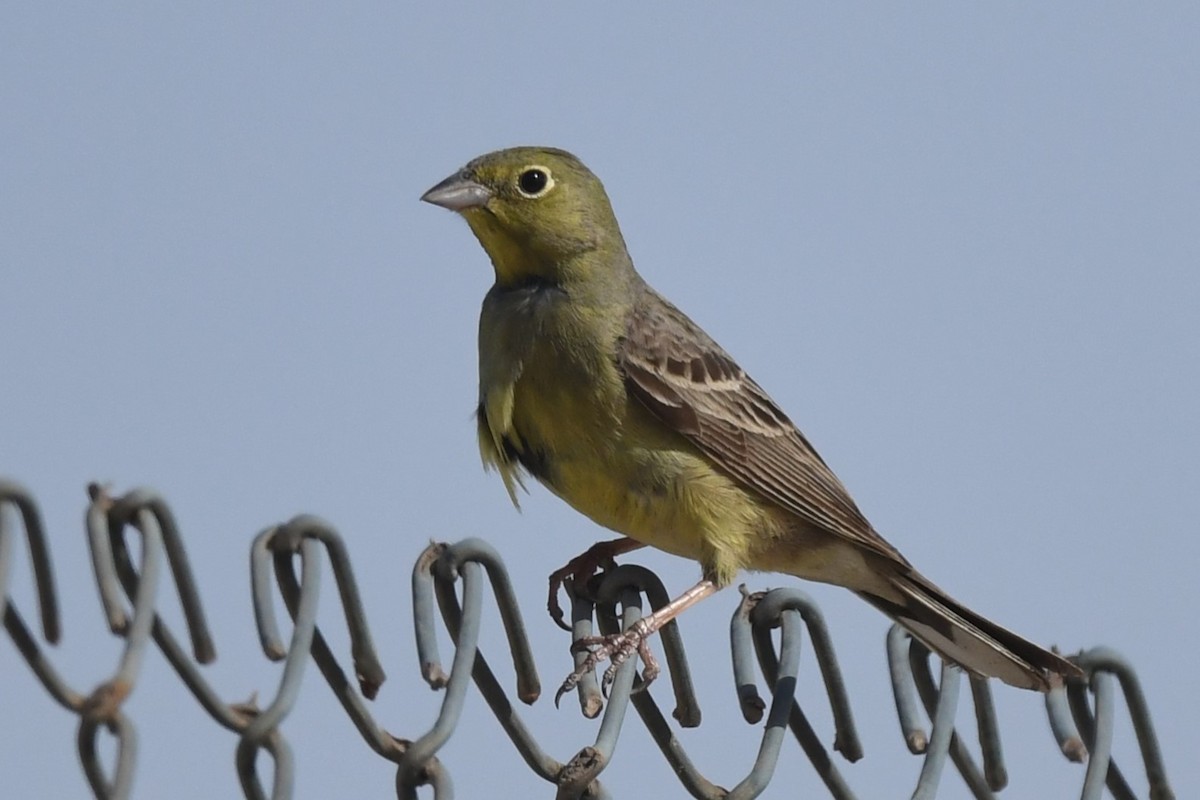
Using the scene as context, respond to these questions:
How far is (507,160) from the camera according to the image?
816cm

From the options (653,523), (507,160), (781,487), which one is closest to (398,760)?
(653,523)

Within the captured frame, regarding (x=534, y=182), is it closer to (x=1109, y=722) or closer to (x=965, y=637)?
(x=965, y=637)

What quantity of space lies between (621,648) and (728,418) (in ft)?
8.73

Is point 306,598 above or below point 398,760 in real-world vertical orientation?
above

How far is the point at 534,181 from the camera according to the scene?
8.16 metres

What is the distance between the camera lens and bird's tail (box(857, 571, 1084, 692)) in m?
6.23

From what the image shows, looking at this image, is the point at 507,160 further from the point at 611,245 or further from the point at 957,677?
the point at 957,677

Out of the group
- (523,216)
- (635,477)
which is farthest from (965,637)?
(523,216)

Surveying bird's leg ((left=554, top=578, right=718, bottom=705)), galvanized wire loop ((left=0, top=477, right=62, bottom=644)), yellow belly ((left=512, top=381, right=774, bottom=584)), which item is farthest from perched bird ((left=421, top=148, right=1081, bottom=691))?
galvanized wire loop ((left=0, top=477, right=62, bottom=644))

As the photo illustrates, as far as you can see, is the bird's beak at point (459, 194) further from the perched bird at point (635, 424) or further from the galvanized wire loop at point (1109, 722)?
the galvanized wire loop at point (1109, 722)

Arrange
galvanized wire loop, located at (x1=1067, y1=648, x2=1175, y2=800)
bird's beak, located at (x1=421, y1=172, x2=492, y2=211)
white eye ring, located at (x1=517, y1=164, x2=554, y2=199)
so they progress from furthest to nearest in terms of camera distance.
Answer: white eye ring, located at (x1=517, y1=164, x2=554, y2=199) < bird's beak, located at (x1=421, y1=172, x2=492, y2=211) < galvanized wire loop, located at (x1=1067, y1=648, x2=1175, y2=800)

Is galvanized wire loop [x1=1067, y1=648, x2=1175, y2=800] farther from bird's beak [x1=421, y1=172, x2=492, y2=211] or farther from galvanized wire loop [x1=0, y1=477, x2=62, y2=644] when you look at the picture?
bird's beak [x1=421, y1=172, x2=492, y2=211]

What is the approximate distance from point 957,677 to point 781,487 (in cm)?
284

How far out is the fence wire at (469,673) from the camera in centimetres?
297
